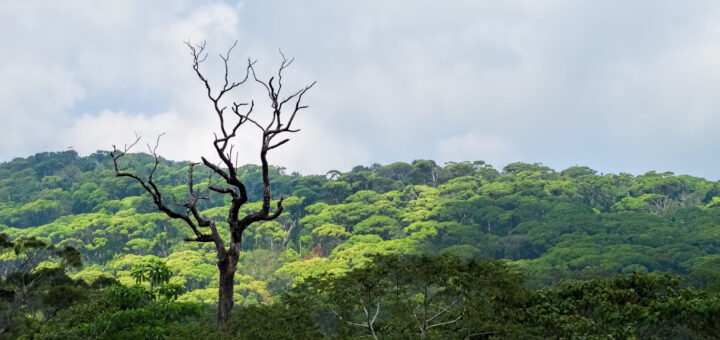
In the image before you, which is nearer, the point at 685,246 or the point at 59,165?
the point at 685,246

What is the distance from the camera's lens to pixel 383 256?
485 inches

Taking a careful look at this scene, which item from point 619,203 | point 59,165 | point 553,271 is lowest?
point 553,271

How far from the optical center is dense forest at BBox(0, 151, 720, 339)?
40.1 ft

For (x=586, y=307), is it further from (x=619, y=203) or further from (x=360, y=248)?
(x=619, y=203)

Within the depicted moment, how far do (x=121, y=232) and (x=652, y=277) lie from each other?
57.7m

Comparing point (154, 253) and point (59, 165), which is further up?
point (59, 165)

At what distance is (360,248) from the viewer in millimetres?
53219

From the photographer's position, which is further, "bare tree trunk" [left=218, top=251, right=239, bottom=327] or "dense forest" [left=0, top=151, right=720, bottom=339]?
"dense forest" [left=0, top=151, right=720, bottom=339]

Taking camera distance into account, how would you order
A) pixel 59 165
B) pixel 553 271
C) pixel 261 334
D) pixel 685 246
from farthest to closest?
pixel 59 165
pixel 685 246
pixel 553 271
pixel 261 334

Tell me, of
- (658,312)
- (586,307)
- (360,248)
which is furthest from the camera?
(360,248)

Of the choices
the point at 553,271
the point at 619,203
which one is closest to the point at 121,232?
the point at 553,271

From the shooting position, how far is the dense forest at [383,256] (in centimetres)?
1223

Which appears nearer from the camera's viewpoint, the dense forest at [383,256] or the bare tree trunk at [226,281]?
the bare tree trunk at [226,281]

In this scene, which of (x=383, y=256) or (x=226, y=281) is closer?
(x=226, y=281)
